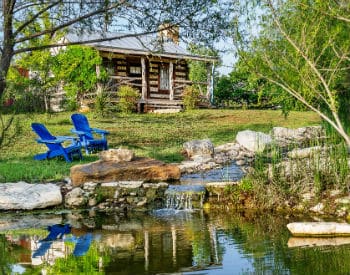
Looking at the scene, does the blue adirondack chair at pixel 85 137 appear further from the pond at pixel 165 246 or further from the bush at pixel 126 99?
the bush at pixel 126 99

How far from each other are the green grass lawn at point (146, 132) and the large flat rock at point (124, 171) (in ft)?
3.02

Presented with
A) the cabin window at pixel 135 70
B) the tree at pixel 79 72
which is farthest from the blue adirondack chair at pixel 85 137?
the cabin window at pixel 135 70

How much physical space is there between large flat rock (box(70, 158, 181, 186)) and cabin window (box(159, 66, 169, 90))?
17.9m

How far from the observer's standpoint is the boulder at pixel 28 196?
909cm

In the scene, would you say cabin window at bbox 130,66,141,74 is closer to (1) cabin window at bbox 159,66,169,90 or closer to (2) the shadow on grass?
(1) cabin window at bbox 159,66,169,90

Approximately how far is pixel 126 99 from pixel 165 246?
1705cm

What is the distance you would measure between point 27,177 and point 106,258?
5.10 m

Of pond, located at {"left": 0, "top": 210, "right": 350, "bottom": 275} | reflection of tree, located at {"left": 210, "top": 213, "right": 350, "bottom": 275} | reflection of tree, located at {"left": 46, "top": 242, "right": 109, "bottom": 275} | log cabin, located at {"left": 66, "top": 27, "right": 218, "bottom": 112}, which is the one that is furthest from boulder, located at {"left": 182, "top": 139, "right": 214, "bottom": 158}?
log cabin, located at {"left": 66, "top": 27, "right": 218, "bottom": 112}

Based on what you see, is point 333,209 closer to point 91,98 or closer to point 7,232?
point 7,232

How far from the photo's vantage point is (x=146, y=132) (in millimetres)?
18094

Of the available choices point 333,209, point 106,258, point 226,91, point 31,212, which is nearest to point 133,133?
point 31,212

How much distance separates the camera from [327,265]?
5621mm

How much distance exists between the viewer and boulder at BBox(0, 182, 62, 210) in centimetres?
909

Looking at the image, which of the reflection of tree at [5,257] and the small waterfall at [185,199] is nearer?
the reflection of tree at [5,257]
